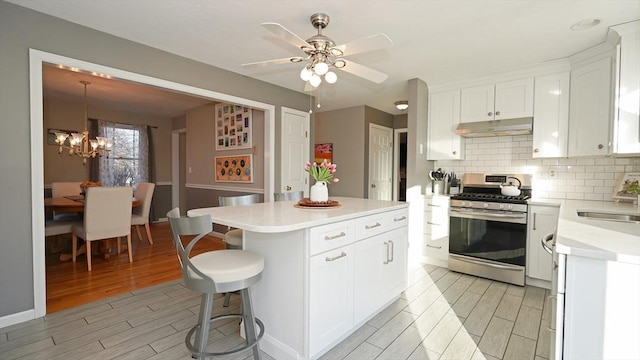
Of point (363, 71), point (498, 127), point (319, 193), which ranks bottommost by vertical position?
point (319, 193)

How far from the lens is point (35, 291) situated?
7.49ft

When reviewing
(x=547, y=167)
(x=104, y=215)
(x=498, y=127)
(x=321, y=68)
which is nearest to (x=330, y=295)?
(x=321, y=68)

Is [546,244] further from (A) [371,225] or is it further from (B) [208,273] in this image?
(B) [208,273]

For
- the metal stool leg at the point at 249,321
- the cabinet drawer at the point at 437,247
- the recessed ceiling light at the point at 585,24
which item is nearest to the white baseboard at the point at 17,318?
the metal stool leg at the point at 249,321

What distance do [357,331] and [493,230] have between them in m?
2.01

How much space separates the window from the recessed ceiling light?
7096mm

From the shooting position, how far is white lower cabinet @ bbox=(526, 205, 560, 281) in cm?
293

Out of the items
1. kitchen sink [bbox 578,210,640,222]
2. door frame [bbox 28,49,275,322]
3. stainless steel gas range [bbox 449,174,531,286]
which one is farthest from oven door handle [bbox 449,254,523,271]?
door frame [bbox 28,49,275,322]

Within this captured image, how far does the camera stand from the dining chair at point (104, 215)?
3322 millimetres

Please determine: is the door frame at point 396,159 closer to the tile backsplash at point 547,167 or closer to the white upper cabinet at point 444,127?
the tile backsplash at point 547,167

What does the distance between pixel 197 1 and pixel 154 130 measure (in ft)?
17.2

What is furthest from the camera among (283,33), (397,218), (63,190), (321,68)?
(63,190)

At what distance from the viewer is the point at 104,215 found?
3438 millimetres

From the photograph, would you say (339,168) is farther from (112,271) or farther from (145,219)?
(112,271)
